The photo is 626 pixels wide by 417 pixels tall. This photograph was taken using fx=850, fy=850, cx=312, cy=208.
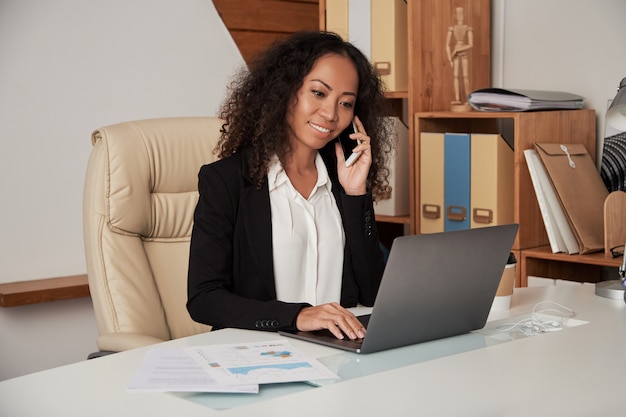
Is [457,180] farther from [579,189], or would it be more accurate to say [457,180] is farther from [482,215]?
[579,189]

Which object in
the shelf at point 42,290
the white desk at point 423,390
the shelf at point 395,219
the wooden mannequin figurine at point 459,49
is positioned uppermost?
the wooden mannequin figurine at point 459,49

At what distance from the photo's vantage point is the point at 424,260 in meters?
1.41

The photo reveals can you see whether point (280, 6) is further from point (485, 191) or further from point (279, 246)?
point (279, 246)

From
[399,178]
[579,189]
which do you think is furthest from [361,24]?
[579,189]

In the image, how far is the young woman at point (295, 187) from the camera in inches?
76.1

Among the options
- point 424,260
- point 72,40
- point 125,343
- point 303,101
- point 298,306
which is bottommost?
point 125,343

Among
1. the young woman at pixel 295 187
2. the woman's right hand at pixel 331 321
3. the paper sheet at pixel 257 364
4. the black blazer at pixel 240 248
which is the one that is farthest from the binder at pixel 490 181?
the paper sheet at pixel 257 364

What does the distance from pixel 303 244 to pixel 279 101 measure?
358 millimetres

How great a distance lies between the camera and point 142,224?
2.08 m

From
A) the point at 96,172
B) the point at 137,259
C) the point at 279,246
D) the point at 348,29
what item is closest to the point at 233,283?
the point at 279,246

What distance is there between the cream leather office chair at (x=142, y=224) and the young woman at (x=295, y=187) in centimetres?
16

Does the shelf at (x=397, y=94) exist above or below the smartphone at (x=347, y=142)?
above

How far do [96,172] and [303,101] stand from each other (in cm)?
52

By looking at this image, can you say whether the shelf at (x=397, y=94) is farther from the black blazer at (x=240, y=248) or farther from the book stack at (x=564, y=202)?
the black blazer at (x=240, y=248)
